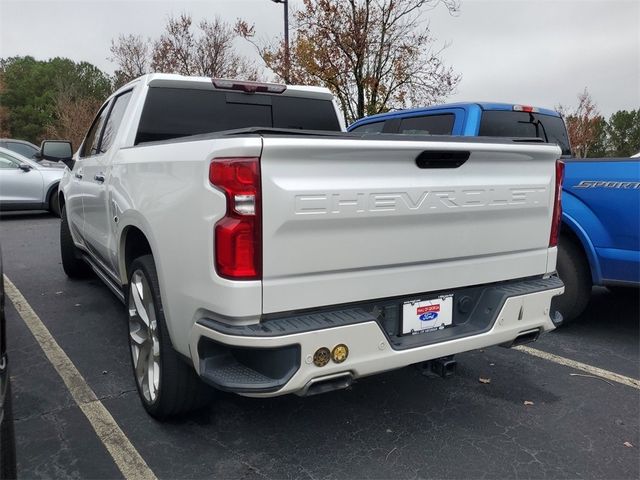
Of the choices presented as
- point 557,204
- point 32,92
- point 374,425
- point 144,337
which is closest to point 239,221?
point 144,337

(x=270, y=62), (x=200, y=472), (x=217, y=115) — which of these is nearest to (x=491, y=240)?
(x=200, y=472)

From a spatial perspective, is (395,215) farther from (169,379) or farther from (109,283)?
(109,283)

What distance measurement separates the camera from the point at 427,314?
8.63 feet

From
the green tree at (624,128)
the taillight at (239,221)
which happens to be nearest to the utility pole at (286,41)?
the taillight at (239,221)

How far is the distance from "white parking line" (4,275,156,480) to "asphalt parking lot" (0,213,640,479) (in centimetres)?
4

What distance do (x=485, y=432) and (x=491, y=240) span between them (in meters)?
1.07

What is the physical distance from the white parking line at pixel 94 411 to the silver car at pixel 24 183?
7673mm

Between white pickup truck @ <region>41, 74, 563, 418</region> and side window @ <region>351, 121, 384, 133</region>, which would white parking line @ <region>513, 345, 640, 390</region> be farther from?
side window @ <region>351, 121, 384, 133</region>

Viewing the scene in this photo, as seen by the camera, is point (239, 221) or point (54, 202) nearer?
point (239, 221)

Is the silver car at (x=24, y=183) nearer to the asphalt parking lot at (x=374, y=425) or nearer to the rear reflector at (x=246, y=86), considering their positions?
the asphalt parking lot at (x=374, y=425)

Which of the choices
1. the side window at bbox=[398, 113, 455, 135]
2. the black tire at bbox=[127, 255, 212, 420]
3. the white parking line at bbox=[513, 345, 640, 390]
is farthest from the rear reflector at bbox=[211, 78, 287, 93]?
the white parking line at bbox=[513, 345, 640, 390]

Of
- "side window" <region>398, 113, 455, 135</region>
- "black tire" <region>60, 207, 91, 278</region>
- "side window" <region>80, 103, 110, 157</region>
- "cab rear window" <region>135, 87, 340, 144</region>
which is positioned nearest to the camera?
"cab rear window" <region>135, 87, 340, 144</region>

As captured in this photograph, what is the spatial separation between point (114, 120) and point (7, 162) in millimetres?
8677

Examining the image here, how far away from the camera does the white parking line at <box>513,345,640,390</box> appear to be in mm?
3605
